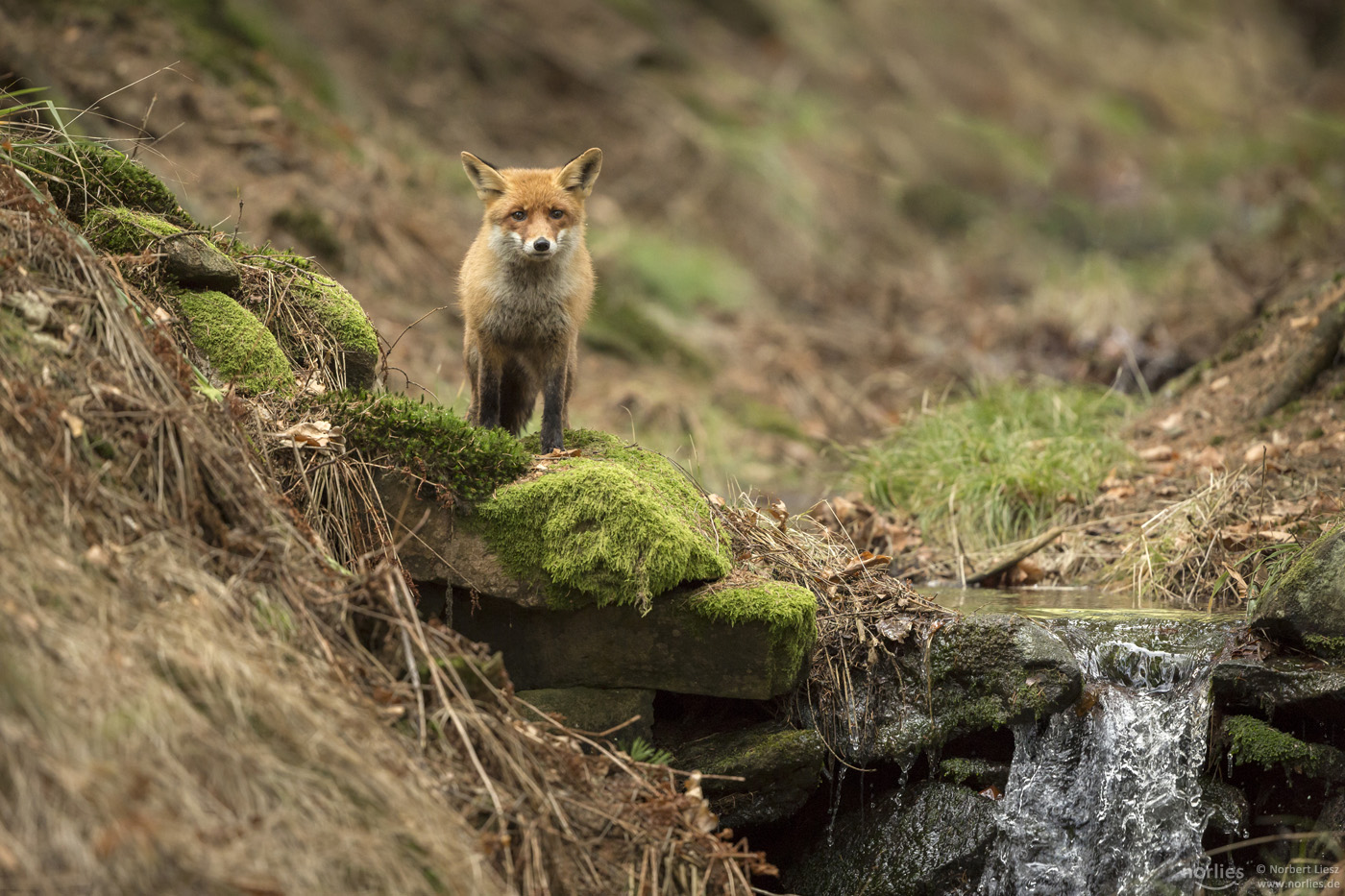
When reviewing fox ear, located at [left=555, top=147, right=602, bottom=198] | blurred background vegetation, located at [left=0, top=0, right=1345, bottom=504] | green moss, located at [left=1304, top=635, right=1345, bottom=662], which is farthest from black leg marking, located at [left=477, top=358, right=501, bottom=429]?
green moss, located at [left=1304, top=635, right=1345, bottom=662]

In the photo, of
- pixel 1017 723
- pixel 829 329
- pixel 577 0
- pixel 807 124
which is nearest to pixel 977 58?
pixel 807 124

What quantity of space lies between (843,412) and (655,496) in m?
6.81

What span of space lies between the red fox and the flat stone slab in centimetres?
111

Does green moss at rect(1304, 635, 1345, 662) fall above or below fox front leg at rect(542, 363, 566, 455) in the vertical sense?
below

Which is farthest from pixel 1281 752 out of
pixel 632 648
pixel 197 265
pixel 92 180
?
pixel 92 180

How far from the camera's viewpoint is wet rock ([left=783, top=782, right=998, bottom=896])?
13.4 feet

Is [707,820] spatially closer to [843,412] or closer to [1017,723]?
[1017,723]

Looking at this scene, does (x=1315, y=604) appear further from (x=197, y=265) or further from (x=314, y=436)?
(x=197, y=265)

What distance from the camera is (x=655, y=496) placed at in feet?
13.8

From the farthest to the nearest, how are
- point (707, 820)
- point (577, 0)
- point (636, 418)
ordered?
point (577, 0) → point (636, 418) → point (707, 820)

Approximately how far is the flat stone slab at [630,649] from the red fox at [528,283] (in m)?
1.11

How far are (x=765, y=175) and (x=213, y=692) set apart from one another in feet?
47.9

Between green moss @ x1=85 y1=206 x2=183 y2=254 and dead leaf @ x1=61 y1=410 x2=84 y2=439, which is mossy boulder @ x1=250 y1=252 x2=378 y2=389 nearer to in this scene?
green moss @ x1=85 y1=206 x2=183 y2=254

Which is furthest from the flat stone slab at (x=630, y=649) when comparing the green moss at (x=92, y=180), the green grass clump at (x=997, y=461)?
the green grass clump at (x=997, y=461)
